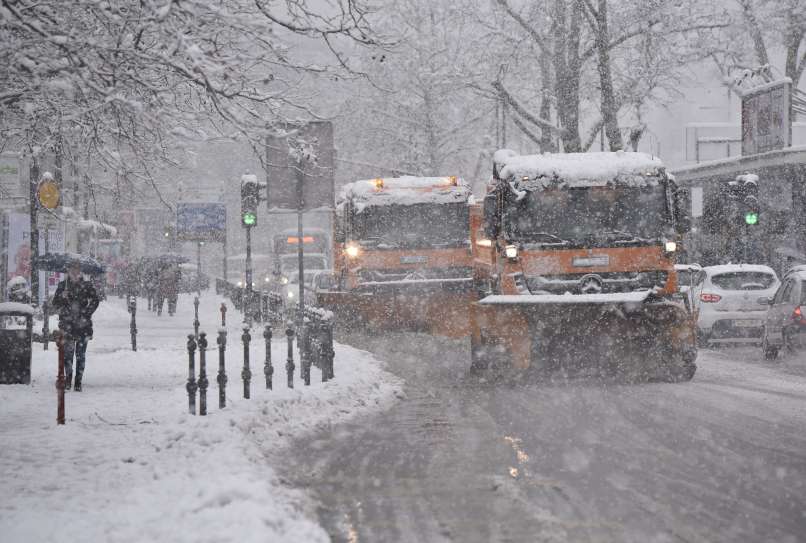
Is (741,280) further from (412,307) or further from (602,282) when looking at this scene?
(602,282)

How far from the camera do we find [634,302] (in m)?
13.6

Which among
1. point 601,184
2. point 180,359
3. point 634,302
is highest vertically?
point 601,184

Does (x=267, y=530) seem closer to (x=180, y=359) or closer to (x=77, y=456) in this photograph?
(x=77, y=456)

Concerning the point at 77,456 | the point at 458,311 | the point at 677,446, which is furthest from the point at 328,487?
the point at 458,311

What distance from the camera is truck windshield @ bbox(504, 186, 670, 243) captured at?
14867 millimetres

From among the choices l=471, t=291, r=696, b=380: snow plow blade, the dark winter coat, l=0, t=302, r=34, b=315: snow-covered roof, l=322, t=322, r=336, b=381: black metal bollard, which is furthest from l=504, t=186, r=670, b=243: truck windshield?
l=0, t=302, r=34, b=315: snow-covered roof

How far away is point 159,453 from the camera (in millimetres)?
9164

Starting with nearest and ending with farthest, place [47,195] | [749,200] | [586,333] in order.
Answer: [586,333], [47,195], [749,200]

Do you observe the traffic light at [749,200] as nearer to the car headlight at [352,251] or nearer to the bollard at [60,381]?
the car headlight at [352,251]

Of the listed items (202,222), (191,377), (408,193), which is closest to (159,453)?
(191,377)

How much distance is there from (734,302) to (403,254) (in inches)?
259

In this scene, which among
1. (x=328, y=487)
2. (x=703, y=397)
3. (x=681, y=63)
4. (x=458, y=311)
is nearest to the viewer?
(x=328, y=487)

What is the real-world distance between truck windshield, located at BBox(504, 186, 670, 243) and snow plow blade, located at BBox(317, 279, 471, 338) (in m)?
Answer: 6.05

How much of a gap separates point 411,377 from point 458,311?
18.0ft
